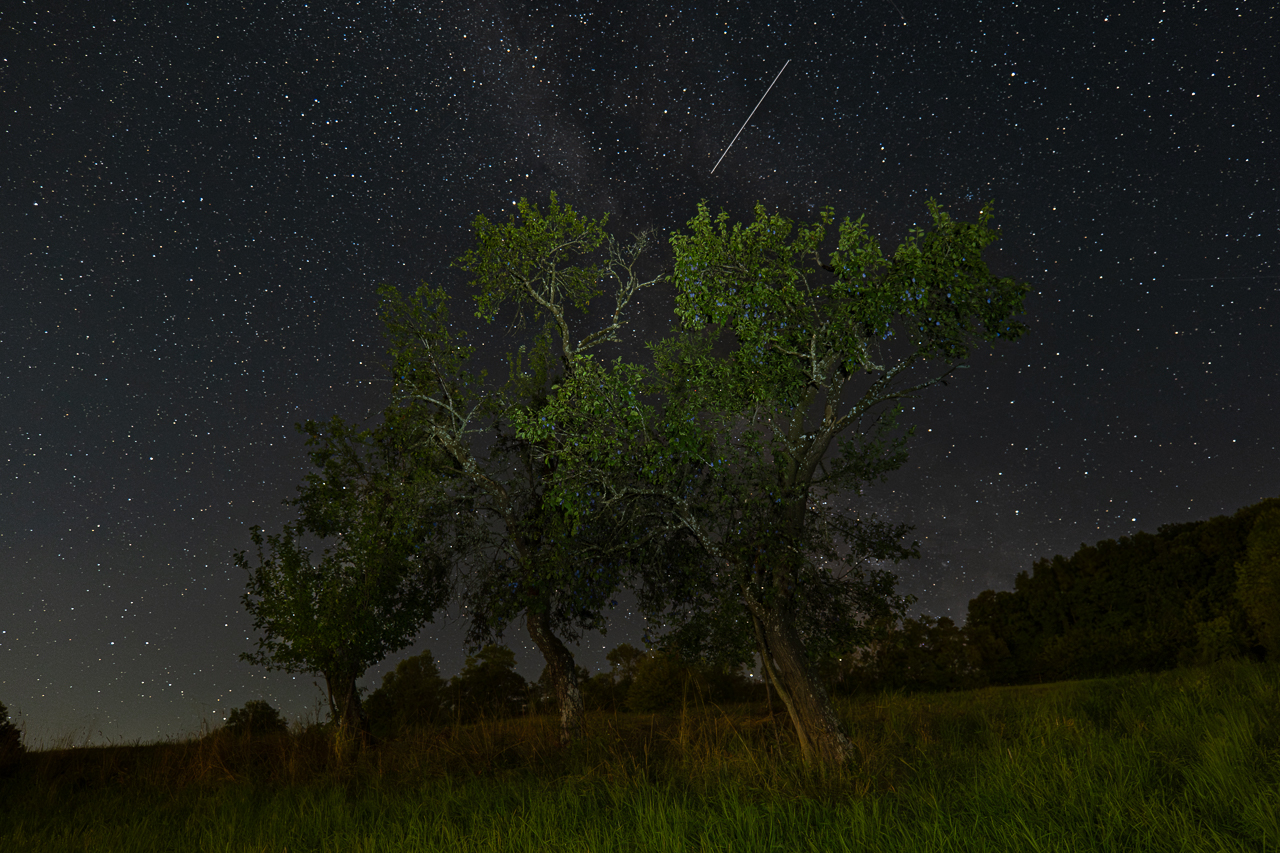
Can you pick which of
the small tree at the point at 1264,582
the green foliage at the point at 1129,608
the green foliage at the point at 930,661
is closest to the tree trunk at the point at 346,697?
the green foliage at the point at 930,661

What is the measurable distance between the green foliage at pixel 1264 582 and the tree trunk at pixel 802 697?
1371 inches

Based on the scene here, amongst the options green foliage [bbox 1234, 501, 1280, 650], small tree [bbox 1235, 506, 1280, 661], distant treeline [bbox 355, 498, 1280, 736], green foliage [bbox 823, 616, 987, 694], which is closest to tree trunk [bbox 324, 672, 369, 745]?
distant treeline [bbox 355, 498, 1280, 736]

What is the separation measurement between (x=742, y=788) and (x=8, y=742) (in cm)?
1704

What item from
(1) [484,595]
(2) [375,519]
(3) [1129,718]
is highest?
(2) [375,519]

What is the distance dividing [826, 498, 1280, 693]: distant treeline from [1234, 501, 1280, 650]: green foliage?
0.26 ft

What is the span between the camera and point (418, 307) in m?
15.8

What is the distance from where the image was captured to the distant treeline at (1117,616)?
39688 mm

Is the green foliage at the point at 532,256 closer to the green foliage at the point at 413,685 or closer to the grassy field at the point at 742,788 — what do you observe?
the grassy field at the point at 742,788

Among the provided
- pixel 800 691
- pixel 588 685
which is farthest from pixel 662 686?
pixel 800 691

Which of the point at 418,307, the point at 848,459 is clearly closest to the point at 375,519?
the point at 418,307

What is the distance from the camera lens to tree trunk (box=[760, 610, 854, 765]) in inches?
378

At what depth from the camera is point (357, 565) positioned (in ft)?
56.3

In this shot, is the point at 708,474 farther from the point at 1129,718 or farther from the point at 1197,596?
the point at 1197,596

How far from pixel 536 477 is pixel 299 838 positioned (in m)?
9.77
